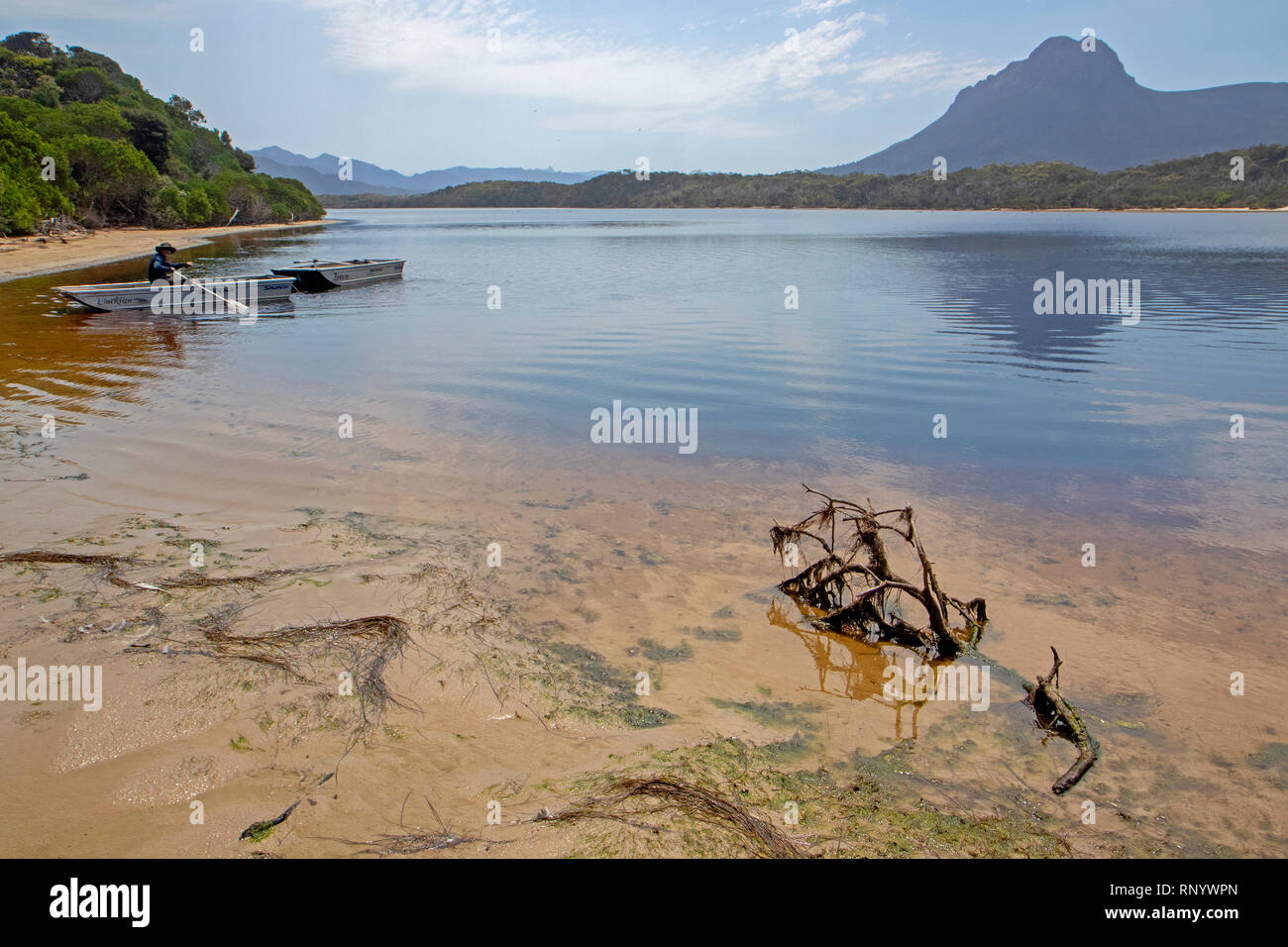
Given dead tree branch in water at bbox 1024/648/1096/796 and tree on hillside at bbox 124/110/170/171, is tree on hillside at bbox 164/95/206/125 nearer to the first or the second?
tree on hillside at bbox 124/110/170/171

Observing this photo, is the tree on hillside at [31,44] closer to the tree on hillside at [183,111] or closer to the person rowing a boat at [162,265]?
the tree on hillside at [183,111]

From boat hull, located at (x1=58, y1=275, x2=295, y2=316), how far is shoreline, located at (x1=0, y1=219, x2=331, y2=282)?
13150mm

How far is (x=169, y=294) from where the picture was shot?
25.1 m

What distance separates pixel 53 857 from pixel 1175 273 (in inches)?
1879

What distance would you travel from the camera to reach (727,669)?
6.18 m

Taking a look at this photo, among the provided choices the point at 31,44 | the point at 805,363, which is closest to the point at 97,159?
the point at 805,363

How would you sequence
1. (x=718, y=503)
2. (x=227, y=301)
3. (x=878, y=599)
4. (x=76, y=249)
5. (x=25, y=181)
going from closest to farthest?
(x=878, y=599) < (x=718, y=503) < (x=227, y=301) < (x=76, y=249) < (x=25, y=181)

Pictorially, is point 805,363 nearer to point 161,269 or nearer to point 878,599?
point 878,599

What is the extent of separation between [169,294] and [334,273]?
942 cm

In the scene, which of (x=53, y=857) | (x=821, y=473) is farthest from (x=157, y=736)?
(x=821, y=473)

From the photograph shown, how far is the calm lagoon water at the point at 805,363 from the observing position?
511 inches

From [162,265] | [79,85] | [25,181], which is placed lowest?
[162,265]
